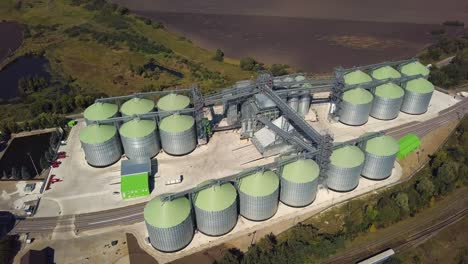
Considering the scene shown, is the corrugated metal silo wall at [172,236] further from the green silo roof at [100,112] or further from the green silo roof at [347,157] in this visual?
the green silo roof at [100,112]

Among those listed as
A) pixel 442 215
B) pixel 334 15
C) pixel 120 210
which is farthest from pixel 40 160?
pixel 334 15

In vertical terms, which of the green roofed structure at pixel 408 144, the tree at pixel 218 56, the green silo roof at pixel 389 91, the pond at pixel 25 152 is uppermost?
the green silo roof at pixel 389 91

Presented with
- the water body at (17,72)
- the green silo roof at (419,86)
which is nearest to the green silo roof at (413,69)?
the green silo roof at (419,86)

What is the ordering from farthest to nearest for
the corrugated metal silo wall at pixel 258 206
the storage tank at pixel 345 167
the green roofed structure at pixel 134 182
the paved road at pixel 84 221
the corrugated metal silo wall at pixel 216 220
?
the green roofed structure at pixel 134 182
the storage tank at pixel 345 167
the paved road at pixel 84 221
the corrugated metal silo wall at pixel 258 206
the corrugated metal silo wall at pixel 216 220

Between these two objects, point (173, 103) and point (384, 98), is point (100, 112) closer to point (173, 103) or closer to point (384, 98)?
point (173, 103)

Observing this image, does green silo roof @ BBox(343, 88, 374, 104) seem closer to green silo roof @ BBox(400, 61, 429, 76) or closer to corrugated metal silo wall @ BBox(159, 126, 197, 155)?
green silo roof @ BBox(400, 61, 429, 76)

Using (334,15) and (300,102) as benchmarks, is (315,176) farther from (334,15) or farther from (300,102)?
(334,15)

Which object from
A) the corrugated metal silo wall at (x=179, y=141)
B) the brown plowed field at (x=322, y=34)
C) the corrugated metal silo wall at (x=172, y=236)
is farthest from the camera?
the brown plowed field at (x=322, y=34)
